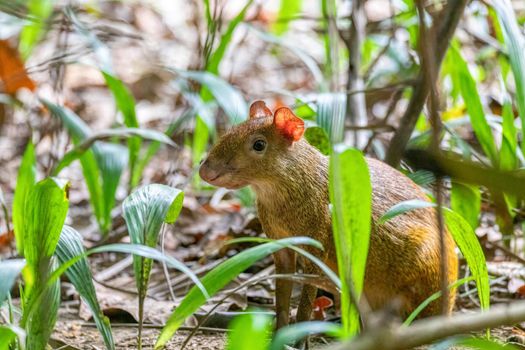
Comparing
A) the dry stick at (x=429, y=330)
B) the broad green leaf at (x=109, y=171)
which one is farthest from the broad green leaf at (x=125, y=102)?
the dry stick at (x=429, y=330)

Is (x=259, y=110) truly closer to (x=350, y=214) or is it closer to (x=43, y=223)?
(x=43, y=223)

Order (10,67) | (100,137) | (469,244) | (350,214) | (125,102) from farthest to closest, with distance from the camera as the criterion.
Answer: (10,67) < (125,102) < (100,137) < (469,244) < (350,214)

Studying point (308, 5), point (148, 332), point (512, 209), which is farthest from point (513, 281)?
point (308, 5)

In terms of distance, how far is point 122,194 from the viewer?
17.6ft

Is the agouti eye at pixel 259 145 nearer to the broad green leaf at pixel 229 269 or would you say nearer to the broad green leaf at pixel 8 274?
the broad green leaf at pixel 229 269

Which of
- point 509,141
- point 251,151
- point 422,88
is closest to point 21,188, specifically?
point 251,151

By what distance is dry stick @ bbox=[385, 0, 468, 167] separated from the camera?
3.61m

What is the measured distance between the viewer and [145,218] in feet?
8.30

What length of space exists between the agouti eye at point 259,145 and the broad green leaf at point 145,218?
1.94 feet

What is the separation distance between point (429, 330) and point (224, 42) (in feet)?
9.01

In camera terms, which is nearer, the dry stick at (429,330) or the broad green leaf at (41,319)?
the dry stick at (429,330)

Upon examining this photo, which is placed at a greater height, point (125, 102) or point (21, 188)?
point (125, 102)

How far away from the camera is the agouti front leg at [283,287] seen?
3090 millimetres

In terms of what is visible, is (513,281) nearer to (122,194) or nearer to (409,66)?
(409,66)
